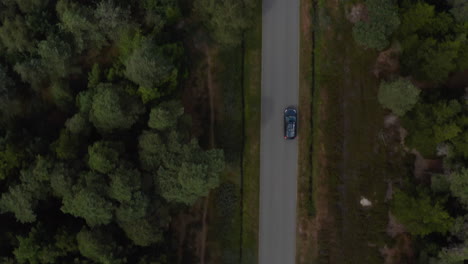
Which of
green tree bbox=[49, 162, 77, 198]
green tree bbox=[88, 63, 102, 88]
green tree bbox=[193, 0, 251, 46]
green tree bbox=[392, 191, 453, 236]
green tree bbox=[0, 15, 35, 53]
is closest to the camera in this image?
green tree bbox=[49, 162, 77, 198]

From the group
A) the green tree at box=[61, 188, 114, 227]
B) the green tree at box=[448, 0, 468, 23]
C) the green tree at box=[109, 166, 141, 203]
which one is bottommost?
the green tree at box=[61, 188, 114, 227]

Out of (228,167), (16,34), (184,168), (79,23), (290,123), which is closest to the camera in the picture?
(184,168)

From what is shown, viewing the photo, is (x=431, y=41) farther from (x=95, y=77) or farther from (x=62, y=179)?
(x=62, y=179)

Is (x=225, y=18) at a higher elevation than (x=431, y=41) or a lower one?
higher

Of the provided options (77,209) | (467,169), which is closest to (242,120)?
(77,209)

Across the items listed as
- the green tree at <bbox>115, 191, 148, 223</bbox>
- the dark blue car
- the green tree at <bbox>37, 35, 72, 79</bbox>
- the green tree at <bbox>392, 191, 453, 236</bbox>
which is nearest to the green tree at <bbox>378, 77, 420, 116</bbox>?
the green tree at <bbox>392, 191, 453, 236</bbox>

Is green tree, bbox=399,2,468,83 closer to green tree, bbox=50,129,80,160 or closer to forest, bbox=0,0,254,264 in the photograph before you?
forest, bbox=0,0,254,264

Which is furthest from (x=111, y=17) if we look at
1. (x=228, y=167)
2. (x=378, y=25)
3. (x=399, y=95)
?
(x=399, y=95)
